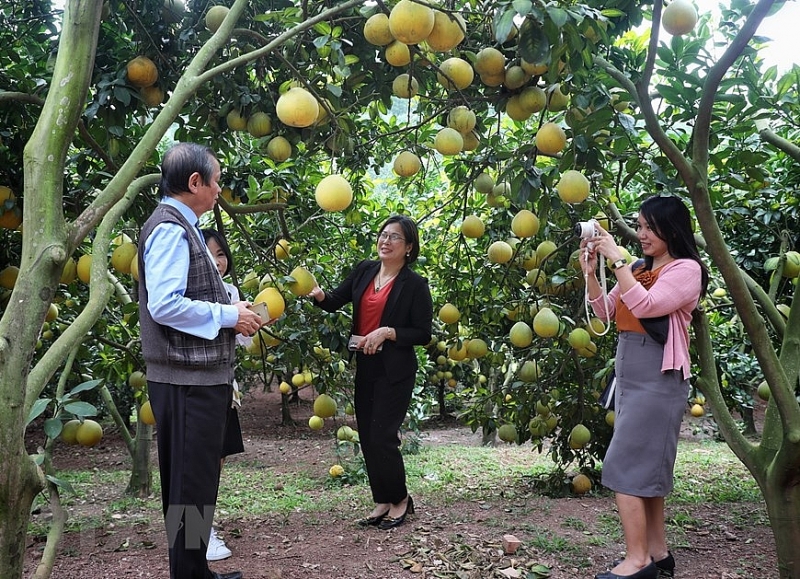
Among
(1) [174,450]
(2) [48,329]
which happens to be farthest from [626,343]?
(2) [48,329]

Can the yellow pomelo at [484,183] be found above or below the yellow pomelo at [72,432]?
above

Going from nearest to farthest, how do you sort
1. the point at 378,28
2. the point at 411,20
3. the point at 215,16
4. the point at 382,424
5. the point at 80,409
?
1. the point at 80,409
2. the point at 411,20
3. the point at 378,28
4. the point at 215,16
5. the point at 382,424

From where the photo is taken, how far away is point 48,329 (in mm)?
4164

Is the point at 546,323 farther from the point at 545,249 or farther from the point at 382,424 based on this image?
the point at 382,424

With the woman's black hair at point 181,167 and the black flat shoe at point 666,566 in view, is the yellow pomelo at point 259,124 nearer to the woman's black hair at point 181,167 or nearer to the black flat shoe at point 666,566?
the woman's black hair at point 181,167

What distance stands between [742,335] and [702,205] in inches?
130

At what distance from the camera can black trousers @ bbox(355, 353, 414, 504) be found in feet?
11.7

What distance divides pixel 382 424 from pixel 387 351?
38cm

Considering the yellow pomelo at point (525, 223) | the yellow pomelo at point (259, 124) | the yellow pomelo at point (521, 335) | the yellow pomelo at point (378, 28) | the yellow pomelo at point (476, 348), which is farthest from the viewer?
the yellow pomelo at point (476, 348)

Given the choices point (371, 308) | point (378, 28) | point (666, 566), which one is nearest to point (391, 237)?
point (371, 308)

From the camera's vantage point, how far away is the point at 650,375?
2.68 meters

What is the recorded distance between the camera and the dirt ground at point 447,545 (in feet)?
9.73

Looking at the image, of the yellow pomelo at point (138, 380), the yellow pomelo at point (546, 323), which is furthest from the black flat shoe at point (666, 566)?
the yellow pomelo at point (138, 380)

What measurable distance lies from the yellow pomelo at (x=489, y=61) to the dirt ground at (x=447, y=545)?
6.79 ft
